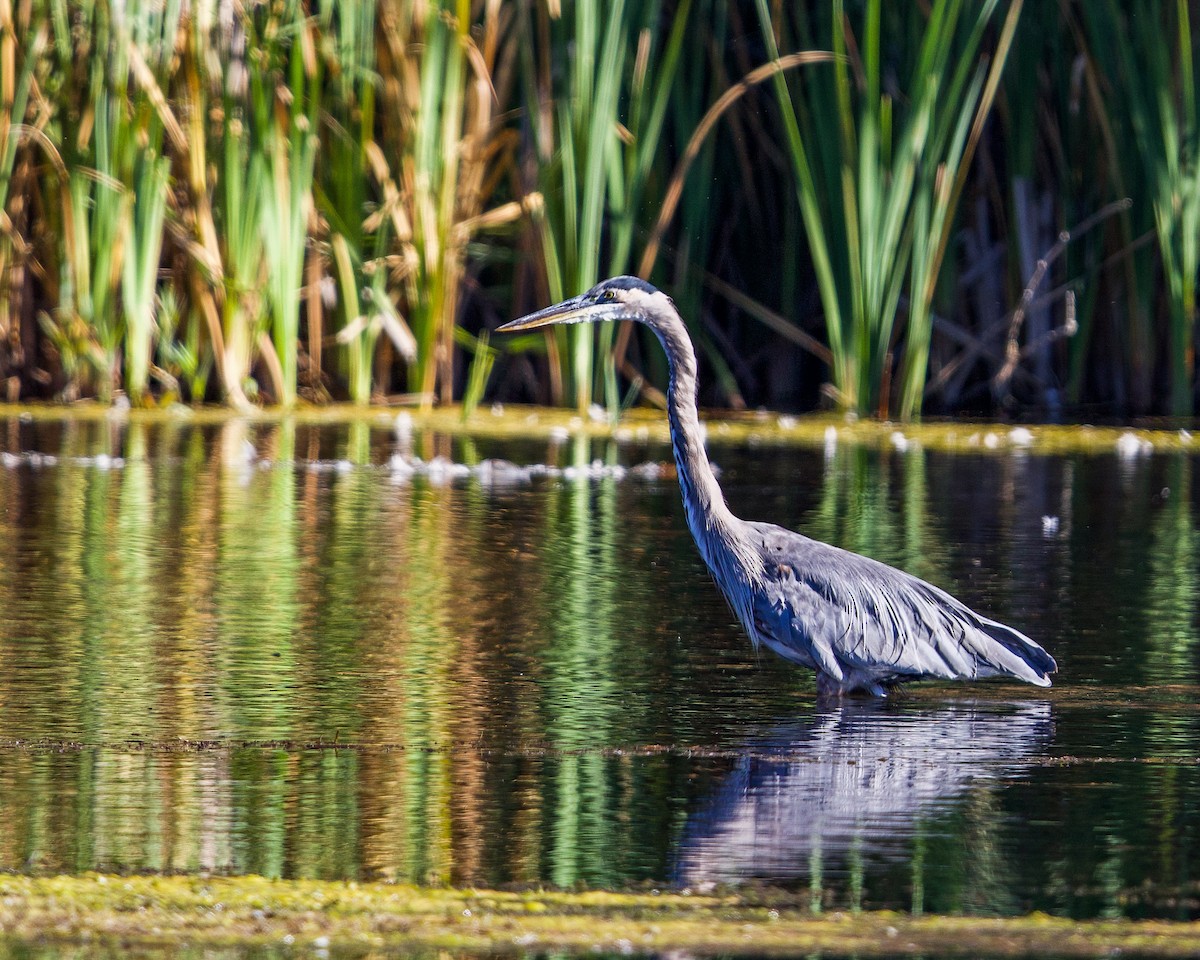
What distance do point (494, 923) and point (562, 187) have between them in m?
8.60

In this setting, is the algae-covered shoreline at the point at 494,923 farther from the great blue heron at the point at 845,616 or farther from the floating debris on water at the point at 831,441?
the floating debris on water at the point at 831,441

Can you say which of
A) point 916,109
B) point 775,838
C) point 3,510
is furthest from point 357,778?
point 916,109

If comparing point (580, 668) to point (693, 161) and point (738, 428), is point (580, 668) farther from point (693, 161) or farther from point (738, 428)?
point (693, 161)

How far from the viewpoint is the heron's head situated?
5949 mm

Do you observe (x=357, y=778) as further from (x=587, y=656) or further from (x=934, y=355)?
(x=934, y=355)

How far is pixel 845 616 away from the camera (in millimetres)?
5266

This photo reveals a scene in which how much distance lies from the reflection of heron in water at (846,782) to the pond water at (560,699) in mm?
14

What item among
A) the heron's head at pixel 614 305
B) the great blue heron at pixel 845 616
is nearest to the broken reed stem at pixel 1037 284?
the heron's head at pixel 614 305

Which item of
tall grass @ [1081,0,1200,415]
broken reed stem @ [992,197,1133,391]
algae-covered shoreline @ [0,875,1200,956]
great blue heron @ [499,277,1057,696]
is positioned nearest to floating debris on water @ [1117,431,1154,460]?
tall grass @ [1081,0,1200,415]

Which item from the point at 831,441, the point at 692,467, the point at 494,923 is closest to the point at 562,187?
the point at 831,441

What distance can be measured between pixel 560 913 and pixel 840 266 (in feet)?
27.2

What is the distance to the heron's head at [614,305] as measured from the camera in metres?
5.95

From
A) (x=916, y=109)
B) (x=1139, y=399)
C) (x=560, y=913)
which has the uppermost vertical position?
(x=916, y=109)

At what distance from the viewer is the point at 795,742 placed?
15.6ft
